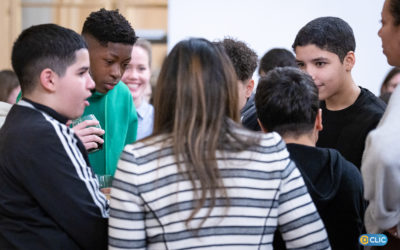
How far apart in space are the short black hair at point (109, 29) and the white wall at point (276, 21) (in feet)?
6.13

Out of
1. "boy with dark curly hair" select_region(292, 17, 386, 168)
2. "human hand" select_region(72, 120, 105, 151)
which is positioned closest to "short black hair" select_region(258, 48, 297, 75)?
"boy with dark curly hair" select_region(292, 17, 386, 168)

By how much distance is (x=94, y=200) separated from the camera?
4.91ft

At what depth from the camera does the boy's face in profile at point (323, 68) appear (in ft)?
7.36

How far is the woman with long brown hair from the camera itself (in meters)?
1.33

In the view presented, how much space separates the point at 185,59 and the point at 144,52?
228 cm

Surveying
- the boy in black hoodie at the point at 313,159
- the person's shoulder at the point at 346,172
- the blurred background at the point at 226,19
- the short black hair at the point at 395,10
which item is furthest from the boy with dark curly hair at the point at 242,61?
the blurred background at the point at 226,19

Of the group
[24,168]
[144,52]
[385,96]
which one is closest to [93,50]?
[24,168]

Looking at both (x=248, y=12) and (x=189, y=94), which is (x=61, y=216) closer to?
(x=189, y=94)

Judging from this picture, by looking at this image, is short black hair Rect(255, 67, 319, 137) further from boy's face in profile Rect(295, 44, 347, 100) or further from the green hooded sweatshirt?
the green hooded sweatshirt

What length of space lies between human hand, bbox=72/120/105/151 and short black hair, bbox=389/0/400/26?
1.00m

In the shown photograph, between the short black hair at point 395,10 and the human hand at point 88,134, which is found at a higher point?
the short black hair at point 395,10

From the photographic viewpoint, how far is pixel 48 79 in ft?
5.16

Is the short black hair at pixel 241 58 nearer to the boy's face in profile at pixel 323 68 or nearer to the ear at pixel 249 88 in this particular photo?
the ear at pixel 249 88

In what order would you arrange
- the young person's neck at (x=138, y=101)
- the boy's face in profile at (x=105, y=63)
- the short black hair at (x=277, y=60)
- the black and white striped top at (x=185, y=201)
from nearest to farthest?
the black and white striped top at (x=185, y=201), the boy's face in profile at (x=105, y=63), the short black hair at (x=277, y=60), the young person's neck at (x=138, y=101)
